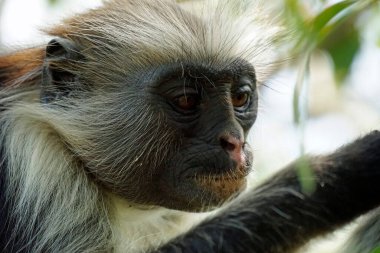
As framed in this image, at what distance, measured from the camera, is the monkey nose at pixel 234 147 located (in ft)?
12.6

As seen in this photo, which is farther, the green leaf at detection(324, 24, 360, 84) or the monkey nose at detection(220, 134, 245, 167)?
the monkey nose at detection(220, 134, 245, 167)

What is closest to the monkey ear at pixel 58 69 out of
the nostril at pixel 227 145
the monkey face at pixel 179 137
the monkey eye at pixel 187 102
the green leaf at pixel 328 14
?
the monkey face at pixel 179 137

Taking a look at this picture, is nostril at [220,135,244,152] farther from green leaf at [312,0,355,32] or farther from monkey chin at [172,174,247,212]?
green leaf at [312,0,355,32]

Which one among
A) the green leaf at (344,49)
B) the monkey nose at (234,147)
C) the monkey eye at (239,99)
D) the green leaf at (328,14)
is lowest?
the monkey nose at (234,147)

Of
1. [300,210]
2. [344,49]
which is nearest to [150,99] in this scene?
[300,210]

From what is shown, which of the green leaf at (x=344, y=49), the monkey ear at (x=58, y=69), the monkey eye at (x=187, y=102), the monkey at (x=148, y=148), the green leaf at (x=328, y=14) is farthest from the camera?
the monkey ear at (x=58, y=69)

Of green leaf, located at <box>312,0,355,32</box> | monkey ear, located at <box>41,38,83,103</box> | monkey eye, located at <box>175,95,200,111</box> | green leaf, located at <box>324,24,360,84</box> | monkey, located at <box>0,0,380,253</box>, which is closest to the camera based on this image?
green leaf, located at <box>312,0,355,32</box>

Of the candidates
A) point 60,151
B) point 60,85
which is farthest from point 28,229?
point 60,85

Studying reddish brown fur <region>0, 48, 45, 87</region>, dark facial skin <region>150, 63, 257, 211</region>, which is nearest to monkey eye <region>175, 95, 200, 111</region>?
dark facial skin <region>150, 63, 257, 211</region>

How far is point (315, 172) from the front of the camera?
4125 millimetres

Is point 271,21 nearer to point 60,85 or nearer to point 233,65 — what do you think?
point 233,65

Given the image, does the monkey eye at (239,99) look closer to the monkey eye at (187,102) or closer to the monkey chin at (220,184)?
the monkey eye at (187,102)

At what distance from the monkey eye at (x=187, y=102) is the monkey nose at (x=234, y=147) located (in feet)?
1.19

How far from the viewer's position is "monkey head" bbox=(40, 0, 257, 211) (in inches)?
160
